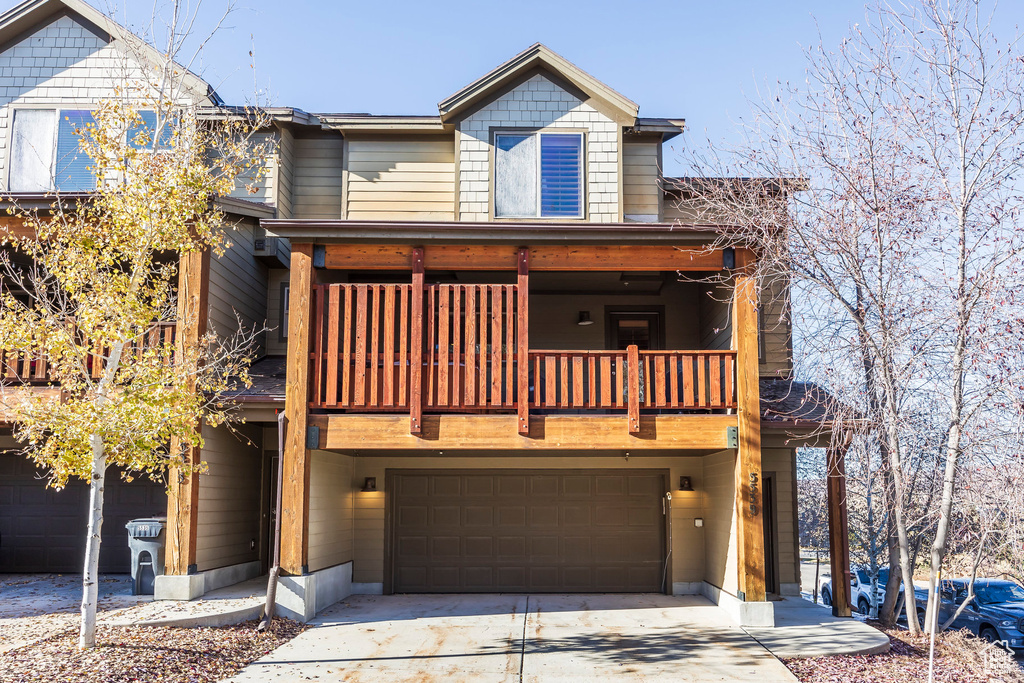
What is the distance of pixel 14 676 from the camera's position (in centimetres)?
684

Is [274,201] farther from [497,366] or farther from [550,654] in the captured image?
[550,654]

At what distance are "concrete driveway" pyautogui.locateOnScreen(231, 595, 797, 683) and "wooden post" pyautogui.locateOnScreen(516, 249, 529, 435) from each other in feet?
8.21

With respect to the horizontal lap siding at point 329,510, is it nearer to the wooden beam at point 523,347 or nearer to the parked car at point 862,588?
the wooden beam at point 523,347

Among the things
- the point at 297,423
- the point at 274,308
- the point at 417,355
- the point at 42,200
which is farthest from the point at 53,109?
the point at 417,355

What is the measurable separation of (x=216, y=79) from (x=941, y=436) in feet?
37.3

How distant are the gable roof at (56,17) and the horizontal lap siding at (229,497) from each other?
5708 mm

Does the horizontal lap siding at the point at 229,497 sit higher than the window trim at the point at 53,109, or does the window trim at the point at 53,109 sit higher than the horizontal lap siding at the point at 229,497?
the window trim at the point at 53,109

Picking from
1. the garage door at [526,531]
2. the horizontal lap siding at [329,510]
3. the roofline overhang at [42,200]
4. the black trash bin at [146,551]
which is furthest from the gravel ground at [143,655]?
the roofline overhang at [42,200]

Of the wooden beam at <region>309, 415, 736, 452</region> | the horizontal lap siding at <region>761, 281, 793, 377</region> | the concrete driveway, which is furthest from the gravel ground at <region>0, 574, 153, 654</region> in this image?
the horizontal lap siding at <region>761, 281, 793, 377</region>

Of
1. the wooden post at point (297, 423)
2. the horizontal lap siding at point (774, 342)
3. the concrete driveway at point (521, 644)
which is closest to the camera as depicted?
the concrete driveway at point (521, 644)

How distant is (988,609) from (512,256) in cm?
942

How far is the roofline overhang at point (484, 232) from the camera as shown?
9.91 m

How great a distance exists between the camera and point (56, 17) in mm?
13008

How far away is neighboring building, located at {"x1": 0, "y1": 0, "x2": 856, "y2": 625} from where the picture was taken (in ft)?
32.5
